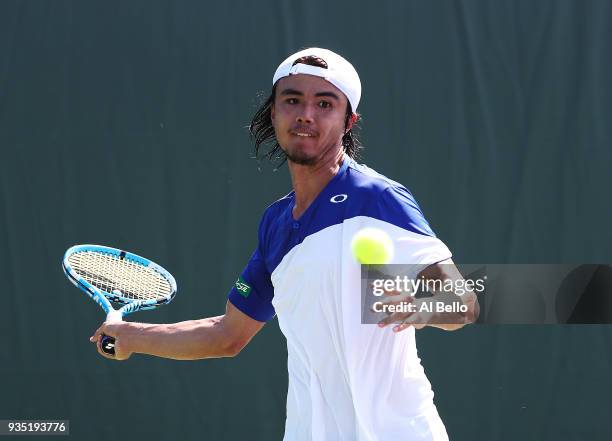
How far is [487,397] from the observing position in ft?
14.7

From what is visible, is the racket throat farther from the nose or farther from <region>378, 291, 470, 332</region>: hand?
<region>378, 291, 470, 332</region>: hand

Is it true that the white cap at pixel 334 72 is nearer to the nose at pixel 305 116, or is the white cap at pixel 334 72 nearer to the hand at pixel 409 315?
the nose at pixel 305 116

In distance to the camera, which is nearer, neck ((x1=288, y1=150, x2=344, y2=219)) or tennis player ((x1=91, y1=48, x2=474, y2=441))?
tennis player ((x1=91, y1=48, x2=474, y2=441))

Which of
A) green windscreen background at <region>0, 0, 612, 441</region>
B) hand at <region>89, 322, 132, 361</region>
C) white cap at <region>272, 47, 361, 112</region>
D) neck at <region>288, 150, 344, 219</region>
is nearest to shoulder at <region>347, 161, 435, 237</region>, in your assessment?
neck at <region>288, 150, 344, 219</region>

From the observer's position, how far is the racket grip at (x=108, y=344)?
2.94m

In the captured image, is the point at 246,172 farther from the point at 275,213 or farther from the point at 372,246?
the point at 372,246

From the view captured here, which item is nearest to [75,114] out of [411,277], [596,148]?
[596,148]

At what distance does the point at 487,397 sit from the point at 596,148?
1243 millimetres

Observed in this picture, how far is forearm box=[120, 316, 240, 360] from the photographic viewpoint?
9.61 ft

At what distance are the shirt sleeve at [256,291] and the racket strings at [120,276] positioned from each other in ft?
1.77

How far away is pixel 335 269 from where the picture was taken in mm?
2379

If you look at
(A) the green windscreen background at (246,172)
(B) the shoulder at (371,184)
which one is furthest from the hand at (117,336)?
(A) the green windscreen background at (246,172)

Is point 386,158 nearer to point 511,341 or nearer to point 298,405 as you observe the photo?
point 511,341

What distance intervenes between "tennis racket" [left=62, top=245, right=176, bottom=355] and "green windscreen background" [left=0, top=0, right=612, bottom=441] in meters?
1.05
